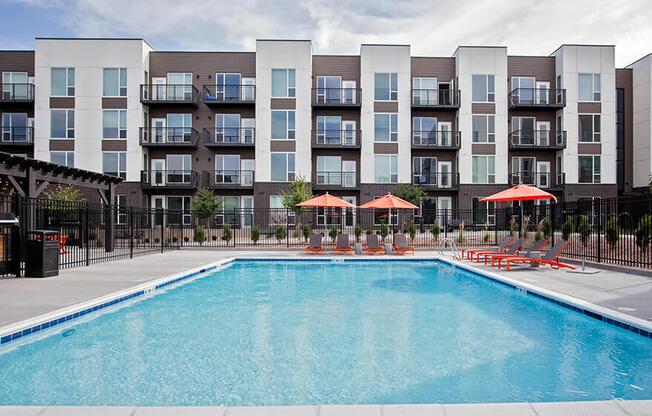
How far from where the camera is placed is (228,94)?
28.8 metres

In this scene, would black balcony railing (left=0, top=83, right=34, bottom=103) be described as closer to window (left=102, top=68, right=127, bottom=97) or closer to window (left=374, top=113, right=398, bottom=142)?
window (left=102, top=68, right=127, bottom=97)

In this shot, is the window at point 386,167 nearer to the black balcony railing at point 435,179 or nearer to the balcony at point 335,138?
the black balcony railing at point 435,179

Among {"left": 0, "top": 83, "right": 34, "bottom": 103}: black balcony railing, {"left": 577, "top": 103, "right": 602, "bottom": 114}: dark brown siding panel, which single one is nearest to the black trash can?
{"left": 0, "top": 83, "right": 34, "bottom": 103}: black balcony railing

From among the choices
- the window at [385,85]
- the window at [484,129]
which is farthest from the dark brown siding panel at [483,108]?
the window at [385,85]

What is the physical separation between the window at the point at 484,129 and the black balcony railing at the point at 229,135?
1638 cm

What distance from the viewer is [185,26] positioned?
16344 millimetres

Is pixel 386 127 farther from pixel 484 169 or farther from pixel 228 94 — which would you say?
pixel 228 94

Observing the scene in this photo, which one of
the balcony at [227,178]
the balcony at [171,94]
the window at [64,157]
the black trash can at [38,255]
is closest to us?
the black trash can at [38,255]

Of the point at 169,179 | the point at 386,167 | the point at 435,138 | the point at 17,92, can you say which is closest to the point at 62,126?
the point at 17,92

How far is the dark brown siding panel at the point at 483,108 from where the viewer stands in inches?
1107

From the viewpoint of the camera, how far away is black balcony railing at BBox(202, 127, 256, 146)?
2837 cm

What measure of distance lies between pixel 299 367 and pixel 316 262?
1007 centimetres

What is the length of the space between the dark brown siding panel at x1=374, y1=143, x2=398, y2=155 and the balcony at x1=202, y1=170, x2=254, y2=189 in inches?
370

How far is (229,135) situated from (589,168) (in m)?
26.9
